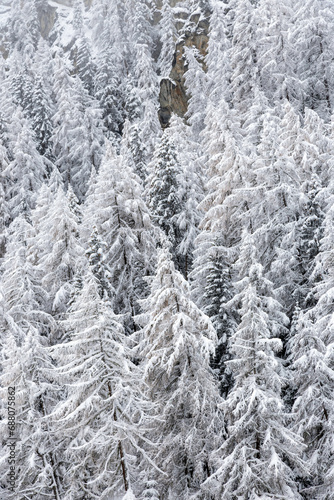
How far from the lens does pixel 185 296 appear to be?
14852 millimetres

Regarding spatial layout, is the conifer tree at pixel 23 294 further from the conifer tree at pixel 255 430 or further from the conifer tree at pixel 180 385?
the conifer tree at pixel 255 430

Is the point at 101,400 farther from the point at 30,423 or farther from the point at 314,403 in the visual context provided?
the point at 314,403

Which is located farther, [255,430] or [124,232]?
[124,232]

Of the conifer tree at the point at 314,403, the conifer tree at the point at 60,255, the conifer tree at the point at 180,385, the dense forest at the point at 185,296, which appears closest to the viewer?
the dense forest at the point at 185,296

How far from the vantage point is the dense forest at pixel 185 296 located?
13.6 meters

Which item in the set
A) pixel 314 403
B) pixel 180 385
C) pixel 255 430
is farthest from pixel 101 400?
pixel 314 403

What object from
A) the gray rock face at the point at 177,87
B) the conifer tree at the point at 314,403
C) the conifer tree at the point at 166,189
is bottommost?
the conifer tree at the point at 314,403

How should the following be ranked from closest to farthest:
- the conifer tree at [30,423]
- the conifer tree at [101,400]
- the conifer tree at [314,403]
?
the conifer tree at [101,400], the conifer tree at [314,403], the conifer tree at [30,423]

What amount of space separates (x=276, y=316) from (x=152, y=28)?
196ft

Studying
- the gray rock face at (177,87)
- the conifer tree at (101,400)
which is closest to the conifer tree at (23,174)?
the gray rock face at (177,87)

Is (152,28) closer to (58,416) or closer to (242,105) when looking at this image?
(242,105)

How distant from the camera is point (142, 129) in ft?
150

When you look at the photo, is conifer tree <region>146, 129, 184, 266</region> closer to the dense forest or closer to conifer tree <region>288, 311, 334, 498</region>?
the dense forest

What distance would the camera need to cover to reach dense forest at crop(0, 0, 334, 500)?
13641 mm
